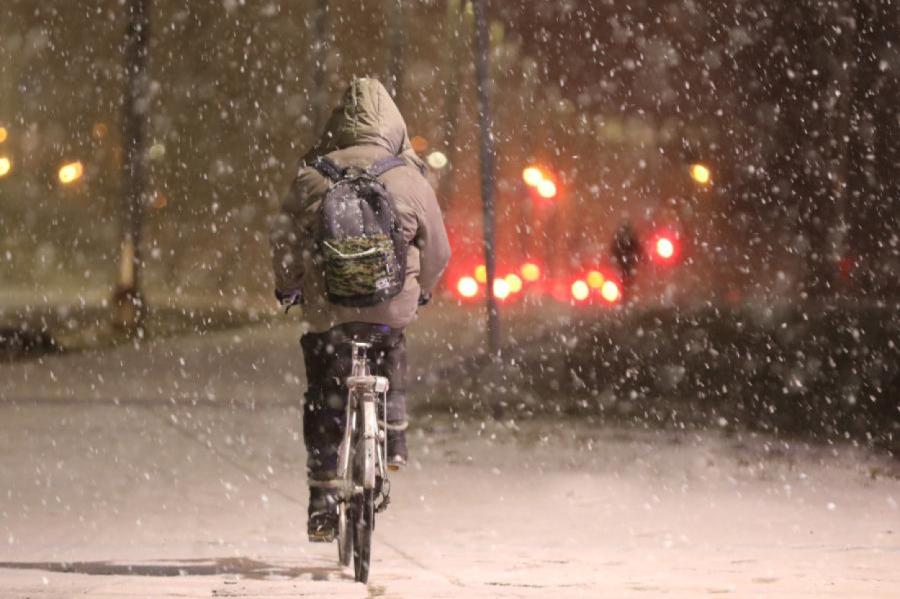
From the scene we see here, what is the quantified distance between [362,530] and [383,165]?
1407mm

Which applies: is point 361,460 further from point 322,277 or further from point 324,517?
point 322,277

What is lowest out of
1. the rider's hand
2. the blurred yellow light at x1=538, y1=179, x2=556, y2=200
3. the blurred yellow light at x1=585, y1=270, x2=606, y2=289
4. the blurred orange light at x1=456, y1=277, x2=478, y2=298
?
the rider's hand

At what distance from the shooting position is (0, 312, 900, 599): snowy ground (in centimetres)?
605

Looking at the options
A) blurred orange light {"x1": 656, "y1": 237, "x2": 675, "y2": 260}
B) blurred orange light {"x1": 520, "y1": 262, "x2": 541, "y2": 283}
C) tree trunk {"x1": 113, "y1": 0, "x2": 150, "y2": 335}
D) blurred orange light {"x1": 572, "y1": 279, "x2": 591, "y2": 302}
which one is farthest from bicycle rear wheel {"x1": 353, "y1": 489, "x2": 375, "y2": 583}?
blurred orange light {"x1": 520, "y1": 262, "x2": 541, "y2": 283}

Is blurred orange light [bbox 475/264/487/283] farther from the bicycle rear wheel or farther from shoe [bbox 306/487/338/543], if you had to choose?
the bicycle rear wheel

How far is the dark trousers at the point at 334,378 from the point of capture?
20.7 feet

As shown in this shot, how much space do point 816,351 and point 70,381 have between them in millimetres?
7670

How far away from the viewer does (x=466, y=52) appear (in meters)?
46.5

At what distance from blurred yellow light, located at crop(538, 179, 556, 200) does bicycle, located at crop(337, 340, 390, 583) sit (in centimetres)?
2506

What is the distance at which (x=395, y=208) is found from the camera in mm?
6246

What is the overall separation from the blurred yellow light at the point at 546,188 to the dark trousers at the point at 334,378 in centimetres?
2489

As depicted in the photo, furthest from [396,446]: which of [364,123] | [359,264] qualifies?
[364,123]

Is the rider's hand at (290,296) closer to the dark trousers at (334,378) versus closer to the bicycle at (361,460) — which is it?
the dark trousers at (334,378)

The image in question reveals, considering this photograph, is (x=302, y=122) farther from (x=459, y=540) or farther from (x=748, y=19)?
(x=459, y=540)
